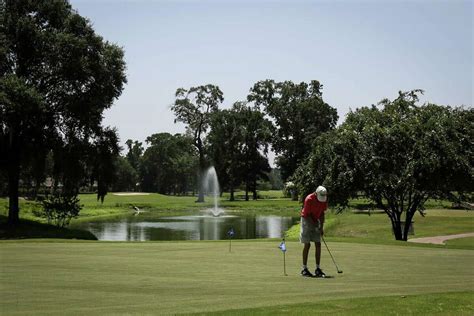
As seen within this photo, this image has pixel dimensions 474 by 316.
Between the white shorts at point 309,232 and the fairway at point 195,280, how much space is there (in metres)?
0.89

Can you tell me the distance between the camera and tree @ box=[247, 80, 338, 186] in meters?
99.9

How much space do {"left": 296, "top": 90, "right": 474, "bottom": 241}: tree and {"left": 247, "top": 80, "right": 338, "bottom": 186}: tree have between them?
204 feet

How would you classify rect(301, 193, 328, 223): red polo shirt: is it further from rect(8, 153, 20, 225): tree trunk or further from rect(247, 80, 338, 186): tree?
rect(247, 80, 338, 186): tree

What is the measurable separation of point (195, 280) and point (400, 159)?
24119 mm

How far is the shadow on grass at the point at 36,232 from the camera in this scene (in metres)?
32.0

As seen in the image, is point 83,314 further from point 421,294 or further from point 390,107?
point 390,107

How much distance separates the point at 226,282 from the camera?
10734mm

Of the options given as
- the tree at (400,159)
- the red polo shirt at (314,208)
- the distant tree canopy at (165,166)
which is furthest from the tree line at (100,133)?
the distant tree canopy at (165,166)

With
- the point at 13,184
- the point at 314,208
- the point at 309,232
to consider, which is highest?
the point at 13,184

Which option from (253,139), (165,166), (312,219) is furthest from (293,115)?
(312,219)

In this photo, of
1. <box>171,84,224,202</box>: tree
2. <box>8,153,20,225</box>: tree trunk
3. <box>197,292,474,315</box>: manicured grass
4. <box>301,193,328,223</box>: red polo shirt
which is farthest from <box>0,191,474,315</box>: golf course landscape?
<box>171,84,224,202</box>: tree

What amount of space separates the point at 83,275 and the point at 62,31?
28661 millimetres

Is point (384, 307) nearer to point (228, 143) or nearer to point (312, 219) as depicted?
point (312, 219)

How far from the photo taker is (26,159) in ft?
121
